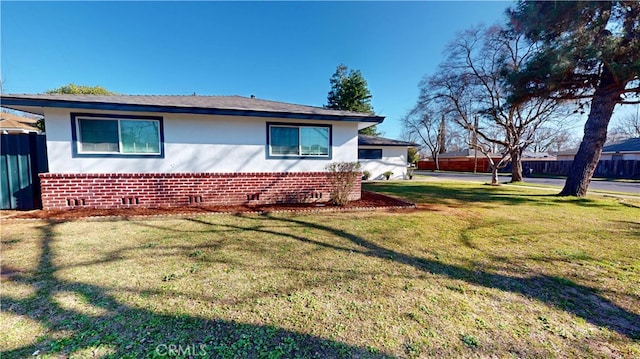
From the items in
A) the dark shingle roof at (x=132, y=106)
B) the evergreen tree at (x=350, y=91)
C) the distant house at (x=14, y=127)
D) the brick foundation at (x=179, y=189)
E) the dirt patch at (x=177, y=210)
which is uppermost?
the evergreen tree at (x=350, y=91)

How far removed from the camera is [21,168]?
627 centimetres

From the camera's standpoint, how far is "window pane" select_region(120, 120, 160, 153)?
22.0 ft

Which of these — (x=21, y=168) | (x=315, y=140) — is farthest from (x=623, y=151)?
(x=21, y=168)

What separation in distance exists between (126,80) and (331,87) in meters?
18.7

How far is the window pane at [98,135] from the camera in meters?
6.46

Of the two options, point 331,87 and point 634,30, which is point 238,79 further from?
point 634,30

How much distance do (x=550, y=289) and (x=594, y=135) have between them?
10.8m

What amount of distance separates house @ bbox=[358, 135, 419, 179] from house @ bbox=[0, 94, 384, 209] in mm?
10932

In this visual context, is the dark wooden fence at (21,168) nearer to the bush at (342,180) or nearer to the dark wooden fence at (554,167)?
the bush at (342,180)

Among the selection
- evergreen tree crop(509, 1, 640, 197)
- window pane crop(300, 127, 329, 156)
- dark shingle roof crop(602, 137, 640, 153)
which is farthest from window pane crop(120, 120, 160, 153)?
dark shingle roof crop(602, 137, 640, 153)

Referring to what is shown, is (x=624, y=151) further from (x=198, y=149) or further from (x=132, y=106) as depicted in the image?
(x=132, y=106)

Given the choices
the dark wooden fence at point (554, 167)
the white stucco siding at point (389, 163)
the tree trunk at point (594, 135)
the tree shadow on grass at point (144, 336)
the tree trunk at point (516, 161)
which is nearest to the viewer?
the tree shadow on grass at point (144, 336)

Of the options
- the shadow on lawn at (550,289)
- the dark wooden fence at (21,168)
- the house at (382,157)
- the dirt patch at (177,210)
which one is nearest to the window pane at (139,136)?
the dirt patch at (177,210)

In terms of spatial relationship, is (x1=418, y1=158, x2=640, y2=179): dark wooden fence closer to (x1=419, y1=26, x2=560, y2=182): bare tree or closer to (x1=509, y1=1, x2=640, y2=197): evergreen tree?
(x1=419, y1=26, x2=560, y2=182): bare tree
